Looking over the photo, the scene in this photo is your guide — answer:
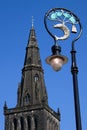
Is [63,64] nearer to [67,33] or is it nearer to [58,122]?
[67,33]

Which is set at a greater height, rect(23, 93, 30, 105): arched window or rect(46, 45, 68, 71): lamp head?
rect(23, 93, 30, 105): arched window

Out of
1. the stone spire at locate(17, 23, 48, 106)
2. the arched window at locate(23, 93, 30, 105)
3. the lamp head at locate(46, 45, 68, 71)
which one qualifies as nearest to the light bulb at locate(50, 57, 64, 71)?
the lamp head at locate(46, 45, 68, 71)

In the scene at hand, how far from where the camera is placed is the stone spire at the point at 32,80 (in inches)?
3853

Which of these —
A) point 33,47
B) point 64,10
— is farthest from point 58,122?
point 64,10

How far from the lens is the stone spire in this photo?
321 feet

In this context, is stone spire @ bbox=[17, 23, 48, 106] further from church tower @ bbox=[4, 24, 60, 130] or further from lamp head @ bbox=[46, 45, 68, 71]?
lamp head @ bbox=[46, 45, 68, 71]

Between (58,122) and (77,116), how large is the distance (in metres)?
88.0

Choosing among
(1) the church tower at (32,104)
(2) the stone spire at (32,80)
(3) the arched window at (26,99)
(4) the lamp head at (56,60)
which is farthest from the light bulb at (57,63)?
(3) the arched window at (26,99)

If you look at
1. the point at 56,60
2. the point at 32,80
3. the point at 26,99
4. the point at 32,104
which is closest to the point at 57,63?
the point at 56,60

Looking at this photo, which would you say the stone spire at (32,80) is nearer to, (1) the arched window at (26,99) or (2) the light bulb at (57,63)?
(1) the arched window at (26,99)

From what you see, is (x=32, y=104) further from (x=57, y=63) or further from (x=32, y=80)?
(x=57, y=63)

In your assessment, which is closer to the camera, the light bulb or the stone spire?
the light bulb

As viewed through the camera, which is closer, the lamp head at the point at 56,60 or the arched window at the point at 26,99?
the lamp head at the point at 56,60

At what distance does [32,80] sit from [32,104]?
5.15 metres
